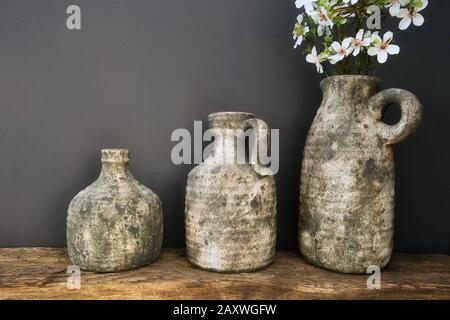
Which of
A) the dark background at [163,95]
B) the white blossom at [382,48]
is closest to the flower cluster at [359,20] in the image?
the white blossom at [382,48]

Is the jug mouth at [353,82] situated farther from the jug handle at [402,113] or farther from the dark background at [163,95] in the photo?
the dark background at [163,95]

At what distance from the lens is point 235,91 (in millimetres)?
943


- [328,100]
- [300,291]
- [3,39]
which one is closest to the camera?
[300,291]

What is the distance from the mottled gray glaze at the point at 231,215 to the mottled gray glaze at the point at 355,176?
0.12 meters

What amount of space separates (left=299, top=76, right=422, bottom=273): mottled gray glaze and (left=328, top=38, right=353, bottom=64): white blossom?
5cm

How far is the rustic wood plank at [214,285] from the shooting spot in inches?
26.1

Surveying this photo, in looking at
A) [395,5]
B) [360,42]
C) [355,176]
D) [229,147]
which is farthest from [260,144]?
[395,5]

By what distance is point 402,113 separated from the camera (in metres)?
0.70

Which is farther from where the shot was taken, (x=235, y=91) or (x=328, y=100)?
(x=235, y=91)

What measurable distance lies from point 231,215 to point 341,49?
46 cm

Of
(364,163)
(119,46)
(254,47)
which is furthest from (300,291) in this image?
(119,46)

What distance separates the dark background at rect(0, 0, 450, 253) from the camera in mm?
921
